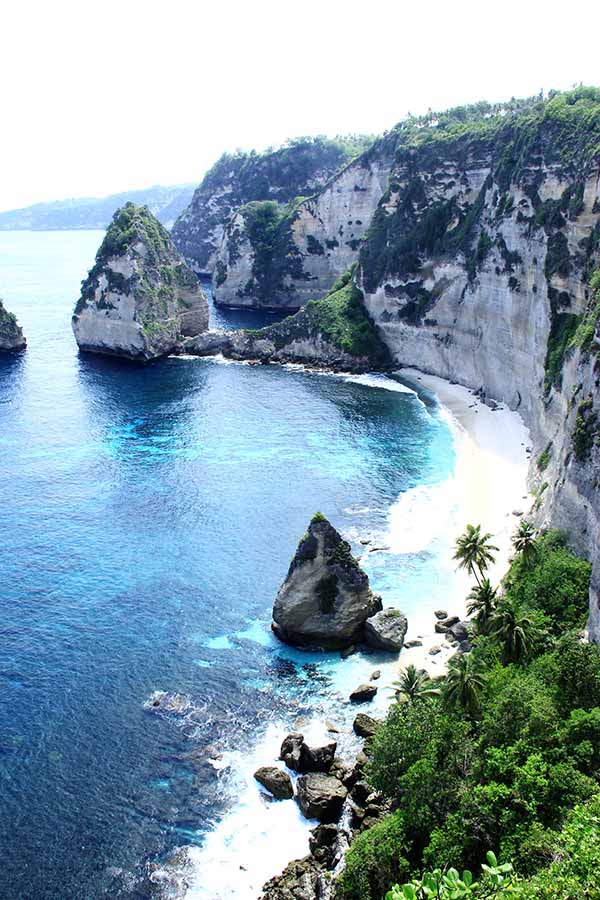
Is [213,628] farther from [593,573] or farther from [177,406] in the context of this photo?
[177,406]

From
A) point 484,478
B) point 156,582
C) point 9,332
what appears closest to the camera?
point 156,582

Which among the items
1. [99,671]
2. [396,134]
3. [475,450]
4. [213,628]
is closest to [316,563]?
[213,628]

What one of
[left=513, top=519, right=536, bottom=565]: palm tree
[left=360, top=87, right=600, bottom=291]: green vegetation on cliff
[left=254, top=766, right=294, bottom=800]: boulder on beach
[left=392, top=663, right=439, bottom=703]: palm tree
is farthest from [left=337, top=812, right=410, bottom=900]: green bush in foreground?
[left=360, top=87, right=600, bottom=291]: green vegetation on cliff

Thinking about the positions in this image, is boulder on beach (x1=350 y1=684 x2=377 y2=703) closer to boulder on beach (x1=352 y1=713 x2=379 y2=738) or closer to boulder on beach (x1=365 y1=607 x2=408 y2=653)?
boulder on beach (x1=352 y1=713 x2=379 y2=738)

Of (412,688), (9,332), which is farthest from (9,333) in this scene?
(412,688)

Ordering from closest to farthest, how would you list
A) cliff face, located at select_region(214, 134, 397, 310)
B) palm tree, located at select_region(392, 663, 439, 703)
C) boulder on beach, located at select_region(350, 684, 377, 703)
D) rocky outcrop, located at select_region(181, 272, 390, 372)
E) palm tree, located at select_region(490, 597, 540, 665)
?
palm tree, located at select_region(392, 663, 439, 703) → palm tree, located at select_region(490, 597, 540, 665) → boulder on beach, located at select_region(350, 684, 377, 703) → rocky outcrop, located at select_region(181, 272, 390, 372) → cliff face, located at select_region(214, 134, 397, 310)

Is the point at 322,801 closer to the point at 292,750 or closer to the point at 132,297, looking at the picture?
the point at 292,750
